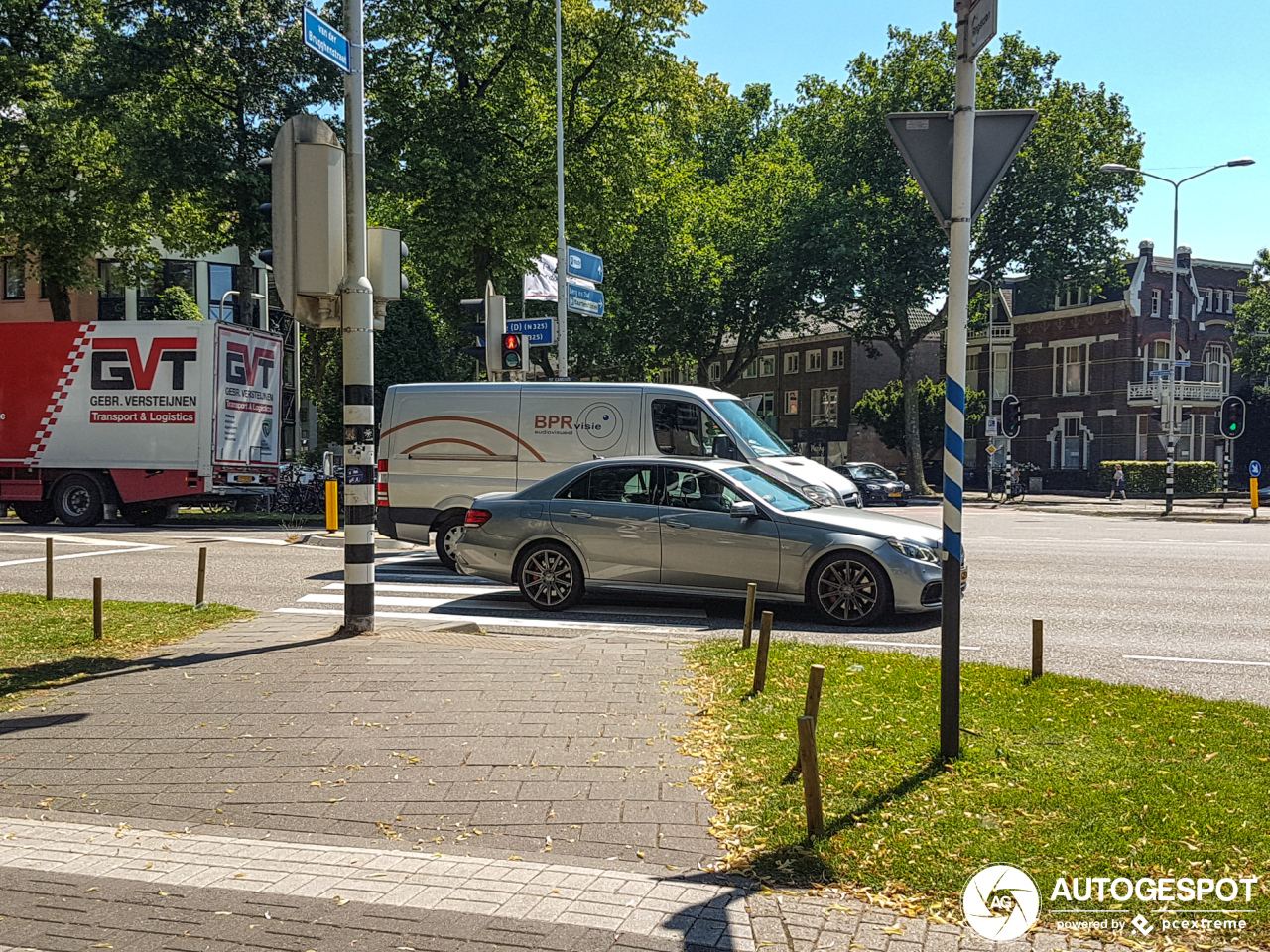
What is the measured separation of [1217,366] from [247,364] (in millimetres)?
51363

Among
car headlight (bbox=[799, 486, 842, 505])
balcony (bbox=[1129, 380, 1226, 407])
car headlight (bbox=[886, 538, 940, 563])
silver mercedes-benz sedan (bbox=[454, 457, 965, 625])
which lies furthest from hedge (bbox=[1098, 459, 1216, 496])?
silver mercedes-benz sedan (bbox=[454, 457, 965, 625])

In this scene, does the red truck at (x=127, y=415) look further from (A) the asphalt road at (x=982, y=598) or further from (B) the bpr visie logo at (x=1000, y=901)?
(B) the bpr visie logo at (x=1000, y=901)

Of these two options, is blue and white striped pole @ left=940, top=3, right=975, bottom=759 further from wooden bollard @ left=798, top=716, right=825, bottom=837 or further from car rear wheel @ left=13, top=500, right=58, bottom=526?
car rear wheel @ left=13, top=500, right=58, bottom=526

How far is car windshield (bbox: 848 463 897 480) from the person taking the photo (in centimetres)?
3851

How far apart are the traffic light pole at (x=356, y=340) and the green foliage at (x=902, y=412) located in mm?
46415

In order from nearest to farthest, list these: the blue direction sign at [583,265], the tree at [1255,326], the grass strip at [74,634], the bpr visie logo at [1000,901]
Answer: the bpr visie logo at [1000,901]
the grass strip at [74,634]
the blue direction sign at [583,265]
the tree at [1255,326]

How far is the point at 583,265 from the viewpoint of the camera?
22516 mm

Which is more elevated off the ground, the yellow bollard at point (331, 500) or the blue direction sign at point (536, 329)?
the blue direction sign at point (536, 329)

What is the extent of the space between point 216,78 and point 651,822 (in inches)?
997

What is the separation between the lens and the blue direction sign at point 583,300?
21344 millimetres

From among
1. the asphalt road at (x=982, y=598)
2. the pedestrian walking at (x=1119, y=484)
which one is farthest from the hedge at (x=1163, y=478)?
the asphalt road at (x=982, y=598)

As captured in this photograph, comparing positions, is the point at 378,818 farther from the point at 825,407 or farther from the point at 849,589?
the point at 825,407

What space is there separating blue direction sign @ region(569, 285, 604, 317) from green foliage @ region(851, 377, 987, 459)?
33.6 metres

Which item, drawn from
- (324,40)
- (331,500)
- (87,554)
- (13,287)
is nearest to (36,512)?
(331,500)
